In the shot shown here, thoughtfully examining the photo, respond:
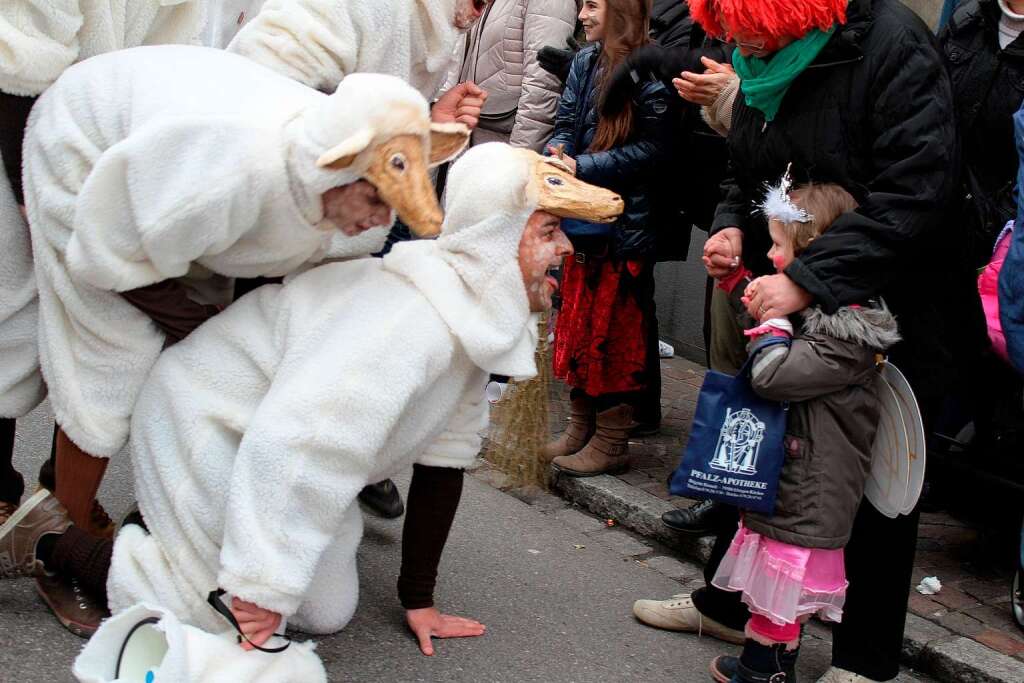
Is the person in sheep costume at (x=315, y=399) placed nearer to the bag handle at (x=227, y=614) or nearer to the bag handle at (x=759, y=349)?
the bag handle at (x=227, y=614)

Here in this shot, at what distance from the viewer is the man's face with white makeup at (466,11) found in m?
3.56

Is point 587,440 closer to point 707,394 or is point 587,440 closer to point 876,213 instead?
point 707,394

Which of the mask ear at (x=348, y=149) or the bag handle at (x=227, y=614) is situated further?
the bag handle at (x=227, y=614)

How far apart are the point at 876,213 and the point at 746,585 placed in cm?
98

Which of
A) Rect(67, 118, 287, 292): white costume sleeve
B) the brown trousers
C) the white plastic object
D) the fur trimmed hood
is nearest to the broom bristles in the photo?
the white plastic object

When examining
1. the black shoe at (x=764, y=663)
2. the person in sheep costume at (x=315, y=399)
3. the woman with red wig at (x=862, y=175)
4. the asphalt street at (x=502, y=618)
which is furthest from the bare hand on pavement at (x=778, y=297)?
the asphalt street at (x=502, y=618)

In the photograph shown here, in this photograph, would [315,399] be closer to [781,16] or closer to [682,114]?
[781,16]

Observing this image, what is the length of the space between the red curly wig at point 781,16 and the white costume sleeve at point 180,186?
1.21 metres

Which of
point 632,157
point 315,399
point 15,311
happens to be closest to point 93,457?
point 15,311

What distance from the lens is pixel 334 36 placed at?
330cm

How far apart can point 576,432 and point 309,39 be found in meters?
2.18

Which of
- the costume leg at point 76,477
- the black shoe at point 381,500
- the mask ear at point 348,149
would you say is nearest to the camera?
the mask ear at point 348,149

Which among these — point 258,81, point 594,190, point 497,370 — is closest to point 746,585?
point 497,370

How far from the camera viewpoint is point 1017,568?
402 cm
